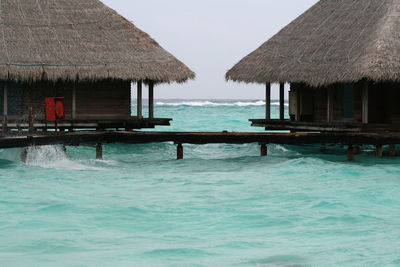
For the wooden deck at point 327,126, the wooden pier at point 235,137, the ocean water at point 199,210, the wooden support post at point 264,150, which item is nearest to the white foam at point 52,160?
the ocean water at point 199,210

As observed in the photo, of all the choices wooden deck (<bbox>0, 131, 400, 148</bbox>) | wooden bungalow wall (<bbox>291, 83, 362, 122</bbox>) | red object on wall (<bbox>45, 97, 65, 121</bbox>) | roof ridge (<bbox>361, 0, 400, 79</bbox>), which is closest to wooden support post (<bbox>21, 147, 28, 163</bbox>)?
wooden deck (<bbox>0, 131, 400, 148</bbox>)

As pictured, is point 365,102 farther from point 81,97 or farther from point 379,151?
point 81,97

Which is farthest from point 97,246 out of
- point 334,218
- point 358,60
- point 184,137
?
point 358,60

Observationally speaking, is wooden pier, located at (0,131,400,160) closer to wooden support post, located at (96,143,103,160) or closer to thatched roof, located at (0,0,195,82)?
wooden support post, located at (96,143,103,160)

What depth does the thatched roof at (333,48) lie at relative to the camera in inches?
907

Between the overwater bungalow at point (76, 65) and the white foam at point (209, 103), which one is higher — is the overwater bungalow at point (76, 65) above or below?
above

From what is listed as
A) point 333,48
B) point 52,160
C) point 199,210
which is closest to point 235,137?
point 333,48

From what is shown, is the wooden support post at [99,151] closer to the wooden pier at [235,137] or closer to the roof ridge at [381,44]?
the wooden pier at [235,137]

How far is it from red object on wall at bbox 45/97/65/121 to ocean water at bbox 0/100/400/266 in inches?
39.4

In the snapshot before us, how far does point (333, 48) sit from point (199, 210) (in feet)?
31.8

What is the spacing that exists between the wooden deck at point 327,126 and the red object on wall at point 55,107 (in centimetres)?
663

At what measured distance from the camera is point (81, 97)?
2758 centimetres

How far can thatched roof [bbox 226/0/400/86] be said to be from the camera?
75.6ft

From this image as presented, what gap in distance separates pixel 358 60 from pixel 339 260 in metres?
11.4
